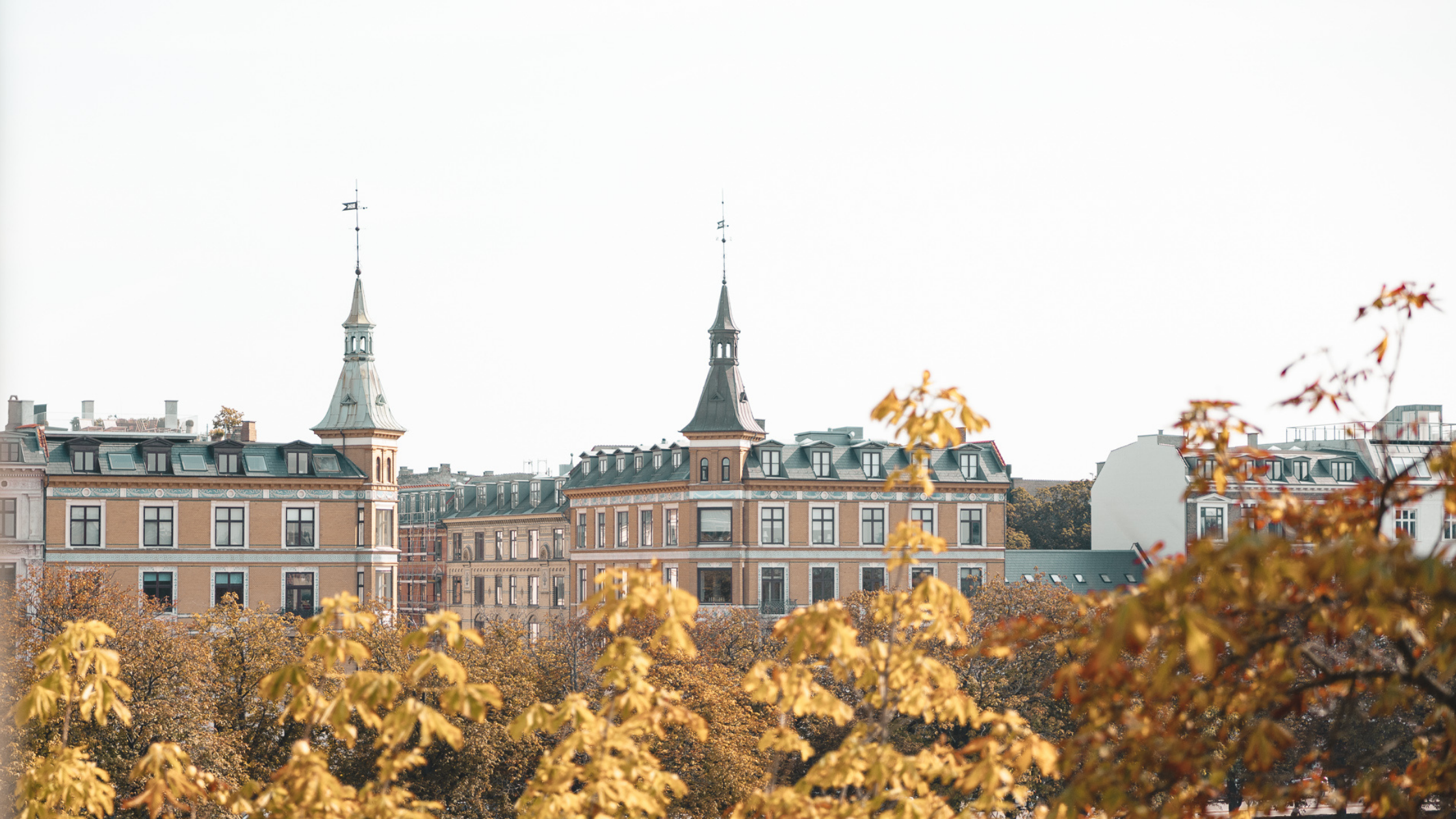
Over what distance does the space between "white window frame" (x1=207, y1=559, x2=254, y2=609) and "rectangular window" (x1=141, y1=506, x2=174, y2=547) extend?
1993 millimetres

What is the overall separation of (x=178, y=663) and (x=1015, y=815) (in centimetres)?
2240

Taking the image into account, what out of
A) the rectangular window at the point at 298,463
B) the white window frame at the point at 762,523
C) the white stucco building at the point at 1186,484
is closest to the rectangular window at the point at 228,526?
the rectangular window at the point at 298,463

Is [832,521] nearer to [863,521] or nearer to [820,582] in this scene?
[863,521]

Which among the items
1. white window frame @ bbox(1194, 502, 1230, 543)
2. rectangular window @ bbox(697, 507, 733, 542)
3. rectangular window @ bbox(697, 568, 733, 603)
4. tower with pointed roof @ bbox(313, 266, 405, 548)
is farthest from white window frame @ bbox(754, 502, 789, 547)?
white window frame @ bbox(1194, 502, 1230, 543)

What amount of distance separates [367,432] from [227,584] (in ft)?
27.7

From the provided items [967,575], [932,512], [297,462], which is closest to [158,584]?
[297,462]

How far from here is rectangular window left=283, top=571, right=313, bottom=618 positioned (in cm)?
6003

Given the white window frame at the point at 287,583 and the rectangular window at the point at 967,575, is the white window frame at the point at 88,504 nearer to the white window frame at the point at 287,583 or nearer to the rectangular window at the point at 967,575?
the white window frame at the point at 287,583

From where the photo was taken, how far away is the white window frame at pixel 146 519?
58688 mm

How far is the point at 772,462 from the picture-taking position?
214 ft

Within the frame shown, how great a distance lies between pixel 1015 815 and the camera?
40.6 metres

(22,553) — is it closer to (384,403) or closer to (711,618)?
(384,403)

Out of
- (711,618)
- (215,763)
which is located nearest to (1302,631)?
(215,763)

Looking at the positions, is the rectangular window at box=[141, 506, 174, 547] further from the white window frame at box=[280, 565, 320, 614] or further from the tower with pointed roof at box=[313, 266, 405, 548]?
the tower with pointed roof at box=[313, 266, 405, 548]
